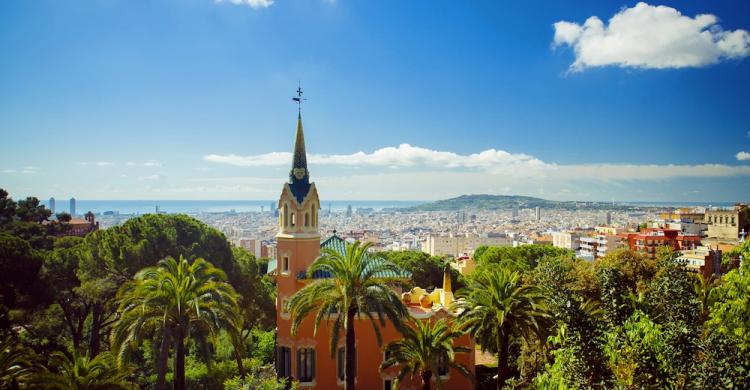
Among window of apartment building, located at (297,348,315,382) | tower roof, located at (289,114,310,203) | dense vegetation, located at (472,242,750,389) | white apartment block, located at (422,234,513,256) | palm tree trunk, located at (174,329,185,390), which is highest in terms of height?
tower roof, located at (289,114,310,203)

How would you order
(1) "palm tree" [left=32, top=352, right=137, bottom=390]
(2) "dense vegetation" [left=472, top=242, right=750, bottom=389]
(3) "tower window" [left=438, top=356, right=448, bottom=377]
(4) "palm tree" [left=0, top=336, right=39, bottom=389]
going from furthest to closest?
(3) "tower window" [left=438, top=356, right=448, bottom=377] < (1) "palm tree" [left=32, top=352, right=137, bottom=390] < (4) "palm tree" [left=0, top=336, right=39, bottom=389] < (2) "dense vegetation" [left=472, top=242, right=750, bottom=389]

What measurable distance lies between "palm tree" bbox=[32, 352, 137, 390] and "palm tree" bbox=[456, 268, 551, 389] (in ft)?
36.9

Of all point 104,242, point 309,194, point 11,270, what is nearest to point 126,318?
point 309,194

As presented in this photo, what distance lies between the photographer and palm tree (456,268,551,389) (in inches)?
632

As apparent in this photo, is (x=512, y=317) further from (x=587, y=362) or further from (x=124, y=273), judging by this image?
(x=124, y=273)

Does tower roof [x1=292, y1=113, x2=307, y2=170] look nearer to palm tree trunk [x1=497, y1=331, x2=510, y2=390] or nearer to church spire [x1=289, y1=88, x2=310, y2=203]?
church spire [x1=289, y1=88, x2=310, y2=203]

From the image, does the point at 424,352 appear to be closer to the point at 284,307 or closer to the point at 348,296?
the point at 348,296

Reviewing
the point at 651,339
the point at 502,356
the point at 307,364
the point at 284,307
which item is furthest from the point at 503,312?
the point at 284,307

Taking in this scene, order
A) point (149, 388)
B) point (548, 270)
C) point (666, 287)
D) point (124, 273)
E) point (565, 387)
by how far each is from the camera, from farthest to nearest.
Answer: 1. point (124, 273)
2. point (149, 388)
3. point (548, 270)
4. point (666, 287)
5. point (565, 387)

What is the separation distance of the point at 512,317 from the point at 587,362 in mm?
Result: 7953

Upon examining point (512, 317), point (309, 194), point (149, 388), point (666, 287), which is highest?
point (309, 194)

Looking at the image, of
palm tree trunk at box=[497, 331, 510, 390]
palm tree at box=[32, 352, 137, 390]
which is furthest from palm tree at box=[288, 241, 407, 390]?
palm tree at box=[32, 352, 137, 390]

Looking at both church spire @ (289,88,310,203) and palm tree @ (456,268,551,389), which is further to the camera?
church spire @ (289,88,310,203)

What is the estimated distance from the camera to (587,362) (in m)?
8.39
